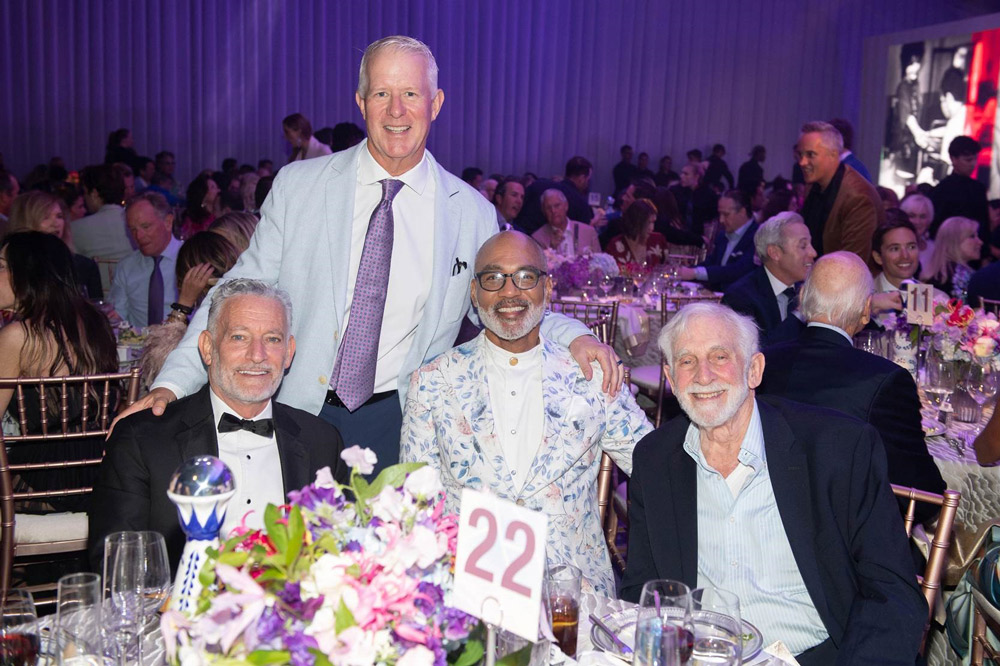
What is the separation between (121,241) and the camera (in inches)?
284

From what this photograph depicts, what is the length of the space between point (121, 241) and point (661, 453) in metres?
5.89

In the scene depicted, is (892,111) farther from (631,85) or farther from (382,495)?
(382,495)

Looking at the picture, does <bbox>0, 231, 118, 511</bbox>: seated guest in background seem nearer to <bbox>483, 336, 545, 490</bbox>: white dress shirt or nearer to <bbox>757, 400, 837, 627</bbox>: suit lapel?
<bbox>483, 336, 545, 490</bbox>: white dress shirt

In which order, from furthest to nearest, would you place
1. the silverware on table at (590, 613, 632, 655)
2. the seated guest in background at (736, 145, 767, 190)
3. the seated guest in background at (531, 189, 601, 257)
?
1. the seated guest in background at (736, 145, 767, 190)
2. the seated guest in background at (531, 189, 601, 257)
3. the silverware on table at (590, 613, 632, 655)

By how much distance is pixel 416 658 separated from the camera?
1.18 m

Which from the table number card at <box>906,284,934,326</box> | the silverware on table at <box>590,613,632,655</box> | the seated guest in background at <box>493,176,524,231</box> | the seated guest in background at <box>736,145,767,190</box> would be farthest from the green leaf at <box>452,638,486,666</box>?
the seated guest in background at <box>736,145,767,190</box>

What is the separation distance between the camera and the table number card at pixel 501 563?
4.08ft

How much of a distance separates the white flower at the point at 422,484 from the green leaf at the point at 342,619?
0.65ft

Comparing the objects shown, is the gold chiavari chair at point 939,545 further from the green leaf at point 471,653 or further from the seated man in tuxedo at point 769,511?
the green leaf at point 471,653

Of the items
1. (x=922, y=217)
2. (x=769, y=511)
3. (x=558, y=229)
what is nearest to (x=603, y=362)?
(x=769, y=511)

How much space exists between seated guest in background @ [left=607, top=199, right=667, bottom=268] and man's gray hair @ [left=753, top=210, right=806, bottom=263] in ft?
6.86

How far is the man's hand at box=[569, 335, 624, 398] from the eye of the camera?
2.61m

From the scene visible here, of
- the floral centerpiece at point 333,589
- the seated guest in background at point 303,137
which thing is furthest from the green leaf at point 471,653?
the seated guest in background at point 303,137

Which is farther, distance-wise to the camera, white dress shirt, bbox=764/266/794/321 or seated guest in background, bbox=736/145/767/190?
seated guest in background, bbox=736/145/767/190
